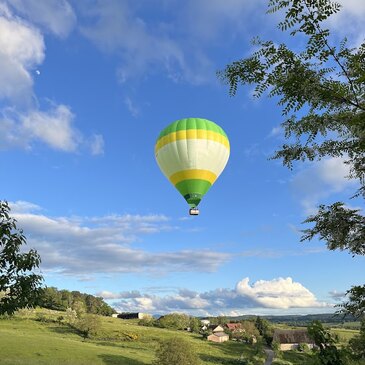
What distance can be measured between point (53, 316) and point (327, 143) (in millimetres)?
111091

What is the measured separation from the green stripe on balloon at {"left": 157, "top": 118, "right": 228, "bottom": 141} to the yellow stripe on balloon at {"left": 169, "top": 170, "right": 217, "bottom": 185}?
172 inches

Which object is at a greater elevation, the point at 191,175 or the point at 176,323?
the point at 191,175

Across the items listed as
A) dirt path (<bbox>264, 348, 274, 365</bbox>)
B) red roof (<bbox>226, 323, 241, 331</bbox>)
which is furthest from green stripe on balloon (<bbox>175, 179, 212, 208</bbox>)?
red roof (<bbox>226, 323, 241, 331</bbox>)

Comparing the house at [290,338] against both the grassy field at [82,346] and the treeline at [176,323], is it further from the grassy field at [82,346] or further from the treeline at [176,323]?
the treeline at [176,323]

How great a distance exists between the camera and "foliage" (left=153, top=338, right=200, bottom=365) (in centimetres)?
5922

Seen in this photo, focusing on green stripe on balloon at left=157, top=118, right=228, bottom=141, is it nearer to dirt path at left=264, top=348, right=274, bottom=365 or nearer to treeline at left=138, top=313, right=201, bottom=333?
dirt path at left=264, top=348, right=274, bottom=365

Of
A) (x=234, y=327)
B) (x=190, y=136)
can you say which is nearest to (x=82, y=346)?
(x=190, y=136)

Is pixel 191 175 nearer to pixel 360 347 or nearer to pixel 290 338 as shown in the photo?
pixel 360 347

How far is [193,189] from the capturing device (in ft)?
130

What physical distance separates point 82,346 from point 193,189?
42802mm

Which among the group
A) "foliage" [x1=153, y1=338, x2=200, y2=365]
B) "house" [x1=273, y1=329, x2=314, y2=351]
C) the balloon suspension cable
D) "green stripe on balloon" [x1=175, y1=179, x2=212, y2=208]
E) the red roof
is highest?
"green stripe on balloon" [x1=175, y1=179, x2=212, y2=208]

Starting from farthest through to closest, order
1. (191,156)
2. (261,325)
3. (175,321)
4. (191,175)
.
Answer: (261,325), (175,321), (191,175), (191,156)

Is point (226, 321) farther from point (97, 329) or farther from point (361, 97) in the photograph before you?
point (361, 97)

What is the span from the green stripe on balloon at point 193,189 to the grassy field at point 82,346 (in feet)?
60.2
